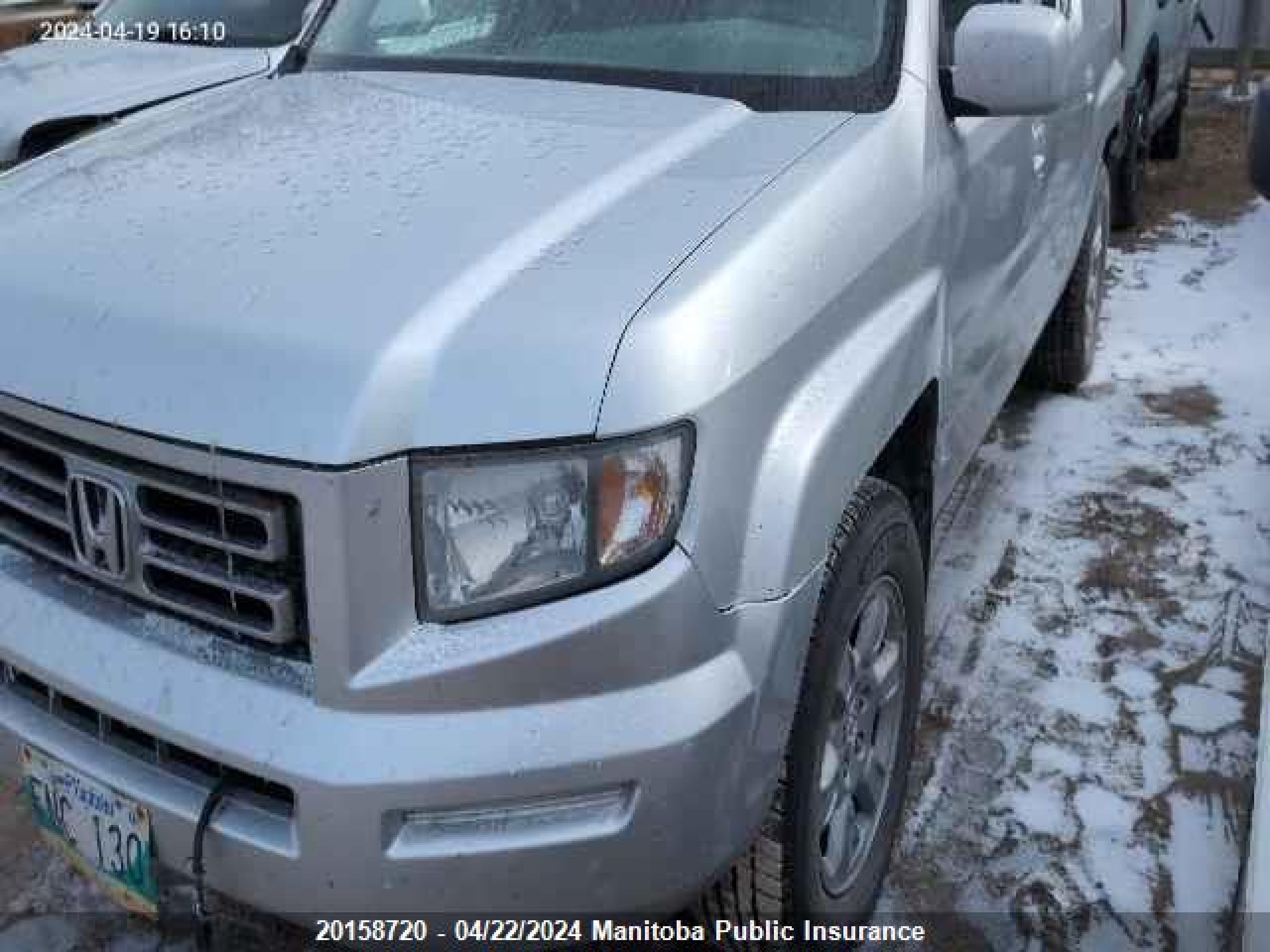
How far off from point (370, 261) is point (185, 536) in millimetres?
451

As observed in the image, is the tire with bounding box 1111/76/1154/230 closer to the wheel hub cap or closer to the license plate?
the wheel hub cap

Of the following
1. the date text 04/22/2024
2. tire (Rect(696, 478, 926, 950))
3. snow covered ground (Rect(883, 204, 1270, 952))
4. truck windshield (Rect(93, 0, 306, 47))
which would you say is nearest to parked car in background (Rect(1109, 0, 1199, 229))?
snow covered ground (Rect(883, 204, 1270, 952))

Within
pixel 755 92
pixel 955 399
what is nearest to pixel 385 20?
pixel 755 92

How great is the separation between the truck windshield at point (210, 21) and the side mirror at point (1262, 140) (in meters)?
4.36

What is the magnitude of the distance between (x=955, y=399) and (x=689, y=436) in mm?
1272

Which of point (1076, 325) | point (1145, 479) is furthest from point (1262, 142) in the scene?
point (1076, 325)

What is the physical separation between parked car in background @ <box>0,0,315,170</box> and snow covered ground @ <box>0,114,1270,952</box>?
310 centimetres

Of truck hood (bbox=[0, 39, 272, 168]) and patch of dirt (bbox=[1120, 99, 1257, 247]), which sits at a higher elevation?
truck hood (bbox=[0, 39, 272, 168])

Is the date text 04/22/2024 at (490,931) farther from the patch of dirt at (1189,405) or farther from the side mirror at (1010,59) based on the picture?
the patch of dirt at (1189,405)

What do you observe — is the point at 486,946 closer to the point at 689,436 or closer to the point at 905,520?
the point at 689,436

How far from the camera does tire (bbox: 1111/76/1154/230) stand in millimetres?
6688

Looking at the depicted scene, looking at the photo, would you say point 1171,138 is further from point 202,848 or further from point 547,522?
point 202,848

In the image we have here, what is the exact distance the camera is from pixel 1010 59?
8.20 feet

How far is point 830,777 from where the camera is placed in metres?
2.28
